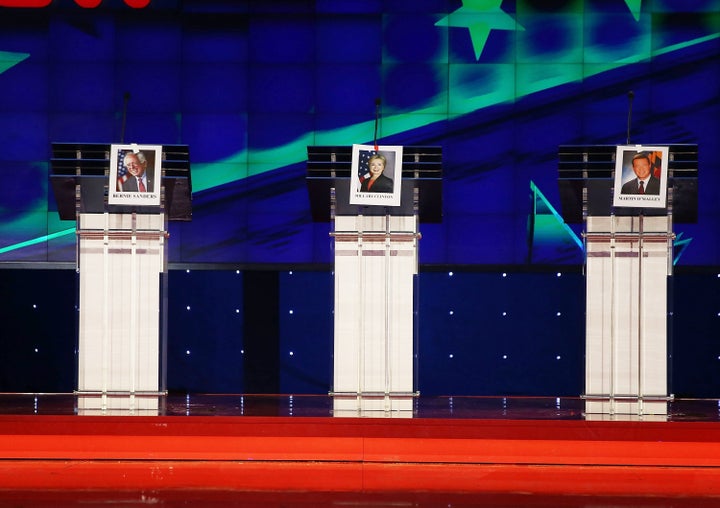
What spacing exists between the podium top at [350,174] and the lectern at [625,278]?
70cm

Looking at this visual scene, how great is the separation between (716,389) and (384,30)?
3.88m

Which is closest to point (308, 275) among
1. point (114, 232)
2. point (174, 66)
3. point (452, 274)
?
point (452, 274)

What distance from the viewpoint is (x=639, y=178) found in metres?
5.61

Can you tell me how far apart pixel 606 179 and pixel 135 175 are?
2541 mm

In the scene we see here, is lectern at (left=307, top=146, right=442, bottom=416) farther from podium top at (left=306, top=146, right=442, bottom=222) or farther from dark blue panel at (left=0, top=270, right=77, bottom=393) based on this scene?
dark blue panel at (left=0, top=270, right=77, bottom=393)

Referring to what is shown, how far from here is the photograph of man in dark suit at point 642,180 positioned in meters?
5.60

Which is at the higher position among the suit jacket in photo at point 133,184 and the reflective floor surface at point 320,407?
the suit jacket in photo at point 133,184

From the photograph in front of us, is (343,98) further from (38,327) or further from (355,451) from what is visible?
(355,451)

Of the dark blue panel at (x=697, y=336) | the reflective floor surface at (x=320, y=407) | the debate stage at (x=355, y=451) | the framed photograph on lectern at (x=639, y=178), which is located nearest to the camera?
the debate stage at (x=355, y=451)

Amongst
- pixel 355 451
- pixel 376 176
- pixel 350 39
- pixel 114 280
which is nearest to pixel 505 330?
pixel 350 39

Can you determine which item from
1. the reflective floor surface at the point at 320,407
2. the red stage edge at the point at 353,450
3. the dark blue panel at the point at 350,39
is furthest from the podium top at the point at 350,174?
the dark blue panel at the point at 350,39

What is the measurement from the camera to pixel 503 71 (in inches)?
331

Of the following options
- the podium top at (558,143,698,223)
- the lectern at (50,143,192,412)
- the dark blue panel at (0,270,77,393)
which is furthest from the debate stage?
the dark blue panel at (0,270,77,393)

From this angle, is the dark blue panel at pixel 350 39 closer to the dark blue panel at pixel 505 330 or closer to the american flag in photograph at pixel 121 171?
the dark blue panel at pixel 505 330
